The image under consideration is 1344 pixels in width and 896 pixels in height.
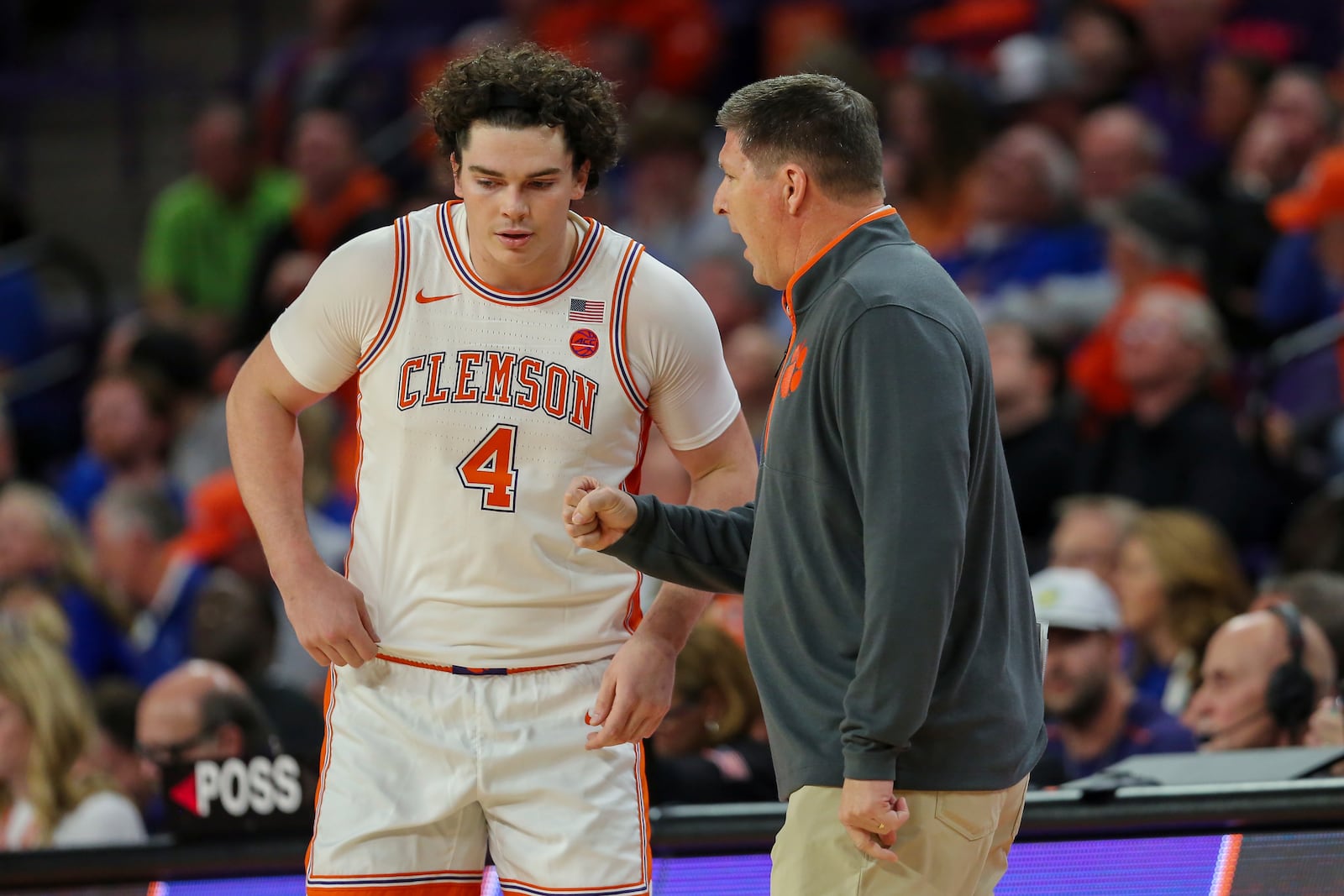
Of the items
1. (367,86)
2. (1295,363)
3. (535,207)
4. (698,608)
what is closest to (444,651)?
(698,608)

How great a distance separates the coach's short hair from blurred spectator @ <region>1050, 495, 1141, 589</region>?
3330 mm

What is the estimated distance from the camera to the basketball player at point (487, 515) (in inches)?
117

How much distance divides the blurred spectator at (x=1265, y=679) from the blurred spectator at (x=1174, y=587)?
904mm

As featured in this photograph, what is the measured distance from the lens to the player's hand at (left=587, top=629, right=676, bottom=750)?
2.97 metres

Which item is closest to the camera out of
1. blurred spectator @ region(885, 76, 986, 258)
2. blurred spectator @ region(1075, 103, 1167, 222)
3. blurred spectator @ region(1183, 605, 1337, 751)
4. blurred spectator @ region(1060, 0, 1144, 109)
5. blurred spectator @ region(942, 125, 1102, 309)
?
blurred spectator @ region(1183, 605, 1337, 751)

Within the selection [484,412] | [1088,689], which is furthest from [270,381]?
[1088,689]

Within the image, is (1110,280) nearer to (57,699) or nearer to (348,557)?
(57,699)

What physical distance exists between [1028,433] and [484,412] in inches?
154

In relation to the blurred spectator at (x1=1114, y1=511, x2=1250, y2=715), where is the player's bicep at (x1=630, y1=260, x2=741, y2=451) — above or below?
above

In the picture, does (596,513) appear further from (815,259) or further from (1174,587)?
(1174,587)

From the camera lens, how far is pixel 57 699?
5.02m

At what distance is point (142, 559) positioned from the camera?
7492 millimetres

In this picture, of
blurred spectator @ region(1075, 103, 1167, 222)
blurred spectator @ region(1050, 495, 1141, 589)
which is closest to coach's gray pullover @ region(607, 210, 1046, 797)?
blurred spectator @ region(1050, 495, 1141, 589)

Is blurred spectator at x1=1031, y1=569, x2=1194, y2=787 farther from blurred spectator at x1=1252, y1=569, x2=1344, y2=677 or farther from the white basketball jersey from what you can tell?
the white basketball jersey
